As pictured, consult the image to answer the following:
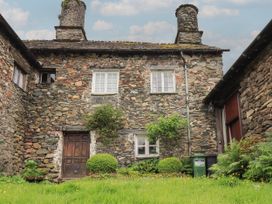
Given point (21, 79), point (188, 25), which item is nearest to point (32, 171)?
point (21, 79)

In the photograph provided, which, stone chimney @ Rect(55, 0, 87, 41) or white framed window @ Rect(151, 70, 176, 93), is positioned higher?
stone chimney @ Rect(55, 0, 87, 41)

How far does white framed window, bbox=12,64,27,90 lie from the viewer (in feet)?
43.2

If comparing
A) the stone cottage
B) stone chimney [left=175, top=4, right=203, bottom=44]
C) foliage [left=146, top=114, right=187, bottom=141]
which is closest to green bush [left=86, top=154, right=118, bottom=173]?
the stone cottage

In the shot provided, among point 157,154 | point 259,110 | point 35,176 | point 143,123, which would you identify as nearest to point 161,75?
point 143,123

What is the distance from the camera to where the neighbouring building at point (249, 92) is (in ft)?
29.8

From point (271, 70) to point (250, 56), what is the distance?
3.80 ft

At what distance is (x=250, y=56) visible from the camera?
991 centimetres

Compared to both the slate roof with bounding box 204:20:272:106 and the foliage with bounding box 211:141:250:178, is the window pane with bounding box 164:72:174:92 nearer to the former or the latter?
the slate roof with bounding box 204:20:272:106

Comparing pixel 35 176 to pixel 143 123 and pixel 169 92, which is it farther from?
pixel 169 92

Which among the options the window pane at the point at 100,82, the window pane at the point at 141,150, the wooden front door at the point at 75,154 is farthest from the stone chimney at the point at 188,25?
the wooden front door at the point at 75,154

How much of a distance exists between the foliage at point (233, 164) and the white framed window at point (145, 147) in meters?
5.43

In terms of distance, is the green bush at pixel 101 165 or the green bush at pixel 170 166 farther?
the green bush at pixel 170 166

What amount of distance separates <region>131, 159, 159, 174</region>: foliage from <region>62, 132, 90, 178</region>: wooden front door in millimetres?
2295

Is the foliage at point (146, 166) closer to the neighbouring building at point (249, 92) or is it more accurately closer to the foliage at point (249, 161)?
the neighbouring building at point (249, 92)
